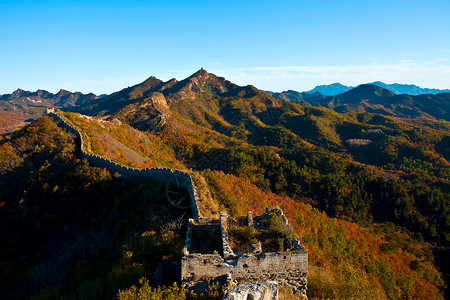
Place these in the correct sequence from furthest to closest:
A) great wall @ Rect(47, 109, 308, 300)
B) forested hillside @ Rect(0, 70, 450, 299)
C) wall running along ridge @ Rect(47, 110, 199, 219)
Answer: wall running along ridge @ Rect(47, 110, 199, 219), forested hillside @ Rect(0, 70, 450, 299), great wall @ Rect(47, 109, 308, 300)

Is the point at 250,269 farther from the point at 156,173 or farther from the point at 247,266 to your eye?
the point at 156,173

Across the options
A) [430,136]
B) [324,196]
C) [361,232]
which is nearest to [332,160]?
[324,196]

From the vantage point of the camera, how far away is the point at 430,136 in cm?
10706

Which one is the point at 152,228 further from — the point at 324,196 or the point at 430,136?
the point at 430,136

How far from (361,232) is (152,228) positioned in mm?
37752

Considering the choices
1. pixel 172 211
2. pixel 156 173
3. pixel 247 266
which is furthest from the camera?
pixel 156 173

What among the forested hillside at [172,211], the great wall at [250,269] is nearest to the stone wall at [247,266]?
the great wall at [250,269]

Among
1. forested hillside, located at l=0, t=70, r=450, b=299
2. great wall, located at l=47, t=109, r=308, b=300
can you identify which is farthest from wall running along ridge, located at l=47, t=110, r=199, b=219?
great wall, located at l=47, t=109, r=308, b=300

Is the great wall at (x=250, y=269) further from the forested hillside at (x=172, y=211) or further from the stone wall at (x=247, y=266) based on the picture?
the forested hillside at (x=172, y=211)

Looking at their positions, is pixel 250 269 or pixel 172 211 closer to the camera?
pixel 250 269

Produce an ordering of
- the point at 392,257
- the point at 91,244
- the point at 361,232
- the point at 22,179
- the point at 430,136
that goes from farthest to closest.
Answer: the point at 430,136 < the point at 361,232 < the point at 392,257 < the point at 22,179 < the point at 91,244

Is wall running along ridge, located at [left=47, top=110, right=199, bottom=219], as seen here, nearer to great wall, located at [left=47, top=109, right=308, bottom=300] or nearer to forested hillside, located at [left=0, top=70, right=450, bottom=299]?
forested hillside, located at [left=0, top=70, right=450, bottom=299]

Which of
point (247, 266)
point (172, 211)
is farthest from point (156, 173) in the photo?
point (247, 266)

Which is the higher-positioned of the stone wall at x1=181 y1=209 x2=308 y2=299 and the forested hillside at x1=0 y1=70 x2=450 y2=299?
the stone wall at x1=181 y1=209 x2=308 y2=299
